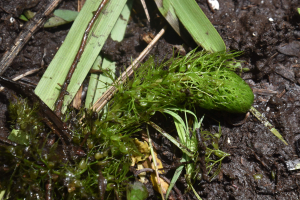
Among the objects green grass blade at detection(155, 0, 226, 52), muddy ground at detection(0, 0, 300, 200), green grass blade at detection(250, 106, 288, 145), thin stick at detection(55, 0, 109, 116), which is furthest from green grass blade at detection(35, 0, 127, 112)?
green grass blade at detection(250, 106, 288, 145)

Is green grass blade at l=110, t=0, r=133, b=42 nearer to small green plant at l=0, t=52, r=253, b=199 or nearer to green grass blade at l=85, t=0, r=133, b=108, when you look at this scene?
green grass blade at l=85, t=0, r=133, b=108

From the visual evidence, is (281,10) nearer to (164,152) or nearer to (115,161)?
(164,152)

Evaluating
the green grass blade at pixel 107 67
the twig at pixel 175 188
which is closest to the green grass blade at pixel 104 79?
the green grass blade at pixel 107 67

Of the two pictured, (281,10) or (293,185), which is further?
(281,10)

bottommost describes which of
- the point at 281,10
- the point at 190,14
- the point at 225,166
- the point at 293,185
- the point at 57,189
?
the point at 293,185

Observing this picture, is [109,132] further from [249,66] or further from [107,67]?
[249,66]

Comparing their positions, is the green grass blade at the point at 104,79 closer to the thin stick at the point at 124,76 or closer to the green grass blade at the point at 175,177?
the thin stick at the point at 124,76

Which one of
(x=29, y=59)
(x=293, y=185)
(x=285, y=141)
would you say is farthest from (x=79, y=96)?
(x=293, y=185)
